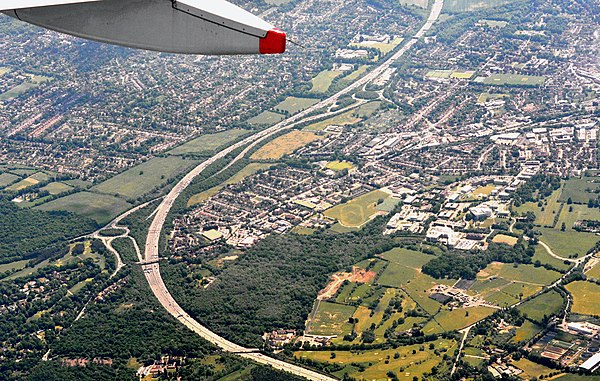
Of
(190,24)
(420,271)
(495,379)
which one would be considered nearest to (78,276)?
(420,271)

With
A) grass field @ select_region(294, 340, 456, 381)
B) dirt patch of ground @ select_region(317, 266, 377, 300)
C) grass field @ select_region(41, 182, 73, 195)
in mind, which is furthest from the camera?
grass field @ select_region(41, 182, 73, 195)

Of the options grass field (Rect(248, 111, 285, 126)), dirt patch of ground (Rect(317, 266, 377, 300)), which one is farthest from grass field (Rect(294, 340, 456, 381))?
grass field (Rect(248, 111, 285, 126))

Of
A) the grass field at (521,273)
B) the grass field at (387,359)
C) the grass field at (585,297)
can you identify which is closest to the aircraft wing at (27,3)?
the grass field at (387,359)

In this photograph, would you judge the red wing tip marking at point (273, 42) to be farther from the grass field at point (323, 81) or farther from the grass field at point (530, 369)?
the grass field at point (323, 81)

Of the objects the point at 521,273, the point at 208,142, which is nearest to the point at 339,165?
the point at 208,142

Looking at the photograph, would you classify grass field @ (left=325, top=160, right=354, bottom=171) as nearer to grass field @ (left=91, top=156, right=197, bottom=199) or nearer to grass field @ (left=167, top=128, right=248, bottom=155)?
grass field @ (left=167, top=128, right=248, bottom=155)

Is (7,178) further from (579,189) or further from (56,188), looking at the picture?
(579,189)

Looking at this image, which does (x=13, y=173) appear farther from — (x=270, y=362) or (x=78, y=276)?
(x=270, y=362)
